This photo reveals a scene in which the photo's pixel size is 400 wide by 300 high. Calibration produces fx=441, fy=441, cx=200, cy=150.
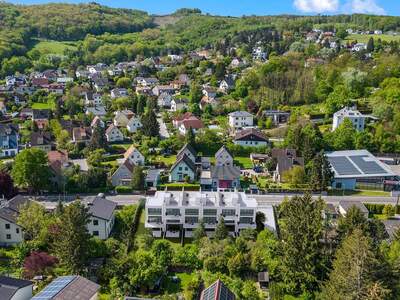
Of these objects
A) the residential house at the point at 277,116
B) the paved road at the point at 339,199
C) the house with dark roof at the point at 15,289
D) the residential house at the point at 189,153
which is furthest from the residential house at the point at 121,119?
the house with dark roof at the point at 15,289

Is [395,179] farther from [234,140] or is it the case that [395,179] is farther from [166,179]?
[166,179]

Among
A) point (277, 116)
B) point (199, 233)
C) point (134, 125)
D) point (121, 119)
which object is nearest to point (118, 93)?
point (121, 119)

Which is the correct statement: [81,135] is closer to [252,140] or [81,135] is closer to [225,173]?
[252,140]

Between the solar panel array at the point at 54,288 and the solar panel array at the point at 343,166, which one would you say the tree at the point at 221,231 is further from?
the solar panel array at the point at 343,166

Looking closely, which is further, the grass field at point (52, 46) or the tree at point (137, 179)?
the grass field at point (52, 46)

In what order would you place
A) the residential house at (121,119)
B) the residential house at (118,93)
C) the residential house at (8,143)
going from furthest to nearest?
the residential house at (118,93) → the residential house at (121,119) → the residential house at (8,143)

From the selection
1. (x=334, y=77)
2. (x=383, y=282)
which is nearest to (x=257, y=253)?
(x=383, y=282)

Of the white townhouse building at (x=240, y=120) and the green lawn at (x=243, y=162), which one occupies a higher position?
the white townhouse building at (x=240, y=120)
